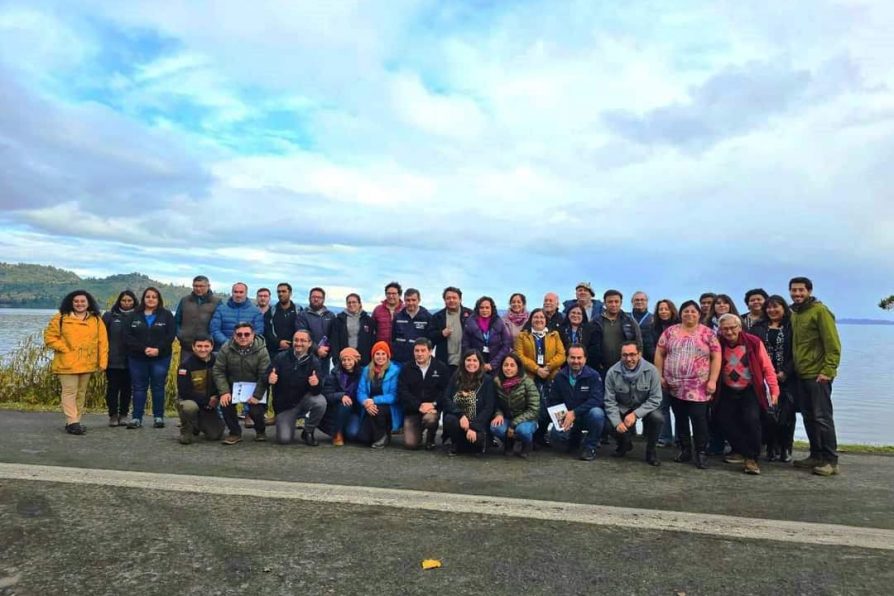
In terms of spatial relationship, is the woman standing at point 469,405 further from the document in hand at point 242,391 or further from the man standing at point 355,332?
the document in hand at point 242,391

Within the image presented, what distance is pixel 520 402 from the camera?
23.3 ft

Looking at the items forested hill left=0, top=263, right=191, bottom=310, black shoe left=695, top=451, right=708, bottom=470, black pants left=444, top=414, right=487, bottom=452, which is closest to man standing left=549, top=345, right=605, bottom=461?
black pants left=444, top=414, right=487, bottom=452

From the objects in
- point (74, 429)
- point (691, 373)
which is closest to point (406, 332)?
point (691, 373)

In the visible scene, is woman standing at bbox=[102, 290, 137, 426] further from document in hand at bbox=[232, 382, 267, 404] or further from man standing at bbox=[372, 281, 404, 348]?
man standing at bbox=[372, 281, 404, 348]

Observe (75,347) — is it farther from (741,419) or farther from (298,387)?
(741,419)

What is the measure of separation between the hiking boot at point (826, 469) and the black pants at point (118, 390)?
28.5 feet

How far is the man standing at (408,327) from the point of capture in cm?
847

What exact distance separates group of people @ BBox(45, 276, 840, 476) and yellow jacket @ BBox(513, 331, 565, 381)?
0.02 meters

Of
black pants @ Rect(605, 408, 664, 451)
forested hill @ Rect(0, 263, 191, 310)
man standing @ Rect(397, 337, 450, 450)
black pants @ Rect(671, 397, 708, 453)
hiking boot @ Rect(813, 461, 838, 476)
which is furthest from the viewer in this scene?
forested hill @ Rect(0, 263, 191, 310)

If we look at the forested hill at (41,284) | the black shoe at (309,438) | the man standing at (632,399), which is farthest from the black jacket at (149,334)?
the forested hill at (41,284)

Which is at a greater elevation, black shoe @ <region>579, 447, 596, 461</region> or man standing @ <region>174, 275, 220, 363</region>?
man standing @ <region>174, 275, 220, 363</region>

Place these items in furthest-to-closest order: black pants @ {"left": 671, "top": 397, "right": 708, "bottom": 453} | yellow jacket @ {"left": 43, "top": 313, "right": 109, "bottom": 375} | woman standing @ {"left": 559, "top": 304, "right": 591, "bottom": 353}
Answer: woman standing @ {"left": 559, "top": 304, "right": 591, "bottom": 353} → yellow jacket @ {"left": 43, "top": 313, "right": 109, "bottom": 375} → black pants @ {"left": 671, "top": 397, "right": 708, "bottom": 453}

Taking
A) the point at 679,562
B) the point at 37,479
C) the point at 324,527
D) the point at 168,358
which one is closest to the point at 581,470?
the point at 679,562

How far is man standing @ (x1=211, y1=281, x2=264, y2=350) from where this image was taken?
28.7ft
